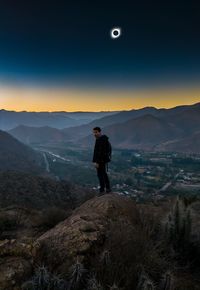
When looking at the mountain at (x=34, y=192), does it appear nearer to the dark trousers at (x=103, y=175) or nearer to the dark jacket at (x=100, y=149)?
the dark trousers at (x=103, y=175)

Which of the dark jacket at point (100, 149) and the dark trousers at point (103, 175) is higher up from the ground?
the dark jacket at point (100, 149)

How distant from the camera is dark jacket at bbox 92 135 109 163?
30.7 ft

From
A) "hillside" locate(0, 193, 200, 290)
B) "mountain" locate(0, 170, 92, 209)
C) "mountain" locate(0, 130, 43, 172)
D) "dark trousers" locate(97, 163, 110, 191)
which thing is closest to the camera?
"hillside" locate(0, 193, 200, 290)

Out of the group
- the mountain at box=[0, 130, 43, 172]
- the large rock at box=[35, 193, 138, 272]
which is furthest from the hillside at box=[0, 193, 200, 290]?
the mountain at box=[0, 130, 43, 172]

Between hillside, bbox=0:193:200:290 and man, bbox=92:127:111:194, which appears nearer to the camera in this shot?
hillside, bbox=0:193:200:290

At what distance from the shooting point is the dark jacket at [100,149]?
9.34m

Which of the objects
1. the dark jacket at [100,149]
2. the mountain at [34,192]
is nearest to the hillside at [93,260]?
the dark jacket at [100,149]

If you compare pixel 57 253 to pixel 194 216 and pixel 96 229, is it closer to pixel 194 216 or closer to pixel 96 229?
pixel 96 229

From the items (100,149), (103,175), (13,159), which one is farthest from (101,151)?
(13,159)

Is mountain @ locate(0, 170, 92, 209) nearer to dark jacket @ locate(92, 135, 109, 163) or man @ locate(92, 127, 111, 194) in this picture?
man @ locate(92, 127, 111, 194)

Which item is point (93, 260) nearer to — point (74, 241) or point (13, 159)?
point (74, 241)

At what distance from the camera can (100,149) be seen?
30.8 ft

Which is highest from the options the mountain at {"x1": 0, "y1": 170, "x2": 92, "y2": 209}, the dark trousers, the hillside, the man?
the man

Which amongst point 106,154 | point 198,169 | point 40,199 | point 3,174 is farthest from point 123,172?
point 106,154
